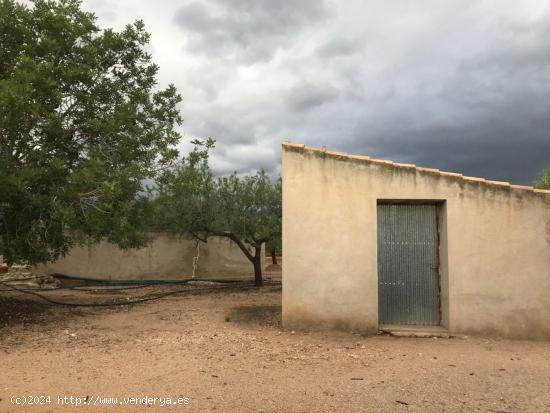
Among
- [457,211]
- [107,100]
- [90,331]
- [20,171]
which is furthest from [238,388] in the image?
[107,100]

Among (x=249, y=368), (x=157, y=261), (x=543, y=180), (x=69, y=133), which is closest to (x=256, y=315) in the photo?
(x=249, y=368)

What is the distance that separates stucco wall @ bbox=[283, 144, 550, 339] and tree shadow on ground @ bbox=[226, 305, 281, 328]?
116cm

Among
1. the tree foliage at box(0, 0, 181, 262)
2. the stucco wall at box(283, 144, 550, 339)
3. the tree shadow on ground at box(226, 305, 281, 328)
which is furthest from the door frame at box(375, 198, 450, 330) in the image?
the tree foliage at box(0, 0, 181, 262)

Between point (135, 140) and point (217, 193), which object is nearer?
point (135, 140)

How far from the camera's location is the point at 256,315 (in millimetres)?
10289

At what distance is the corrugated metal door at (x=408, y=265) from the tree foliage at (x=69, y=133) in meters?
5.03

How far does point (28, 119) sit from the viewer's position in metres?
8.67

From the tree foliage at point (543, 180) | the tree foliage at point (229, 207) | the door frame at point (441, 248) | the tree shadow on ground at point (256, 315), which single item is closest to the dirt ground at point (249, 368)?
the tree shadow on ground at point (256, 315)

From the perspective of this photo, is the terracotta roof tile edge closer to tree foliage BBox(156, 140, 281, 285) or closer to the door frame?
the door frame

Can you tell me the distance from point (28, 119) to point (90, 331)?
4148mm

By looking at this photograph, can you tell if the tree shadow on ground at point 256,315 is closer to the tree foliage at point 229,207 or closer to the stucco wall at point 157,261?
the tree foliage at point 229,207

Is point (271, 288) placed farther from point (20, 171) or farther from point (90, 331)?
point (20, 171)

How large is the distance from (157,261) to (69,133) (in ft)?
32.8

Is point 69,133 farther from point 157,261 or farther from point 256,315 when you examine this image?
point 157,261
